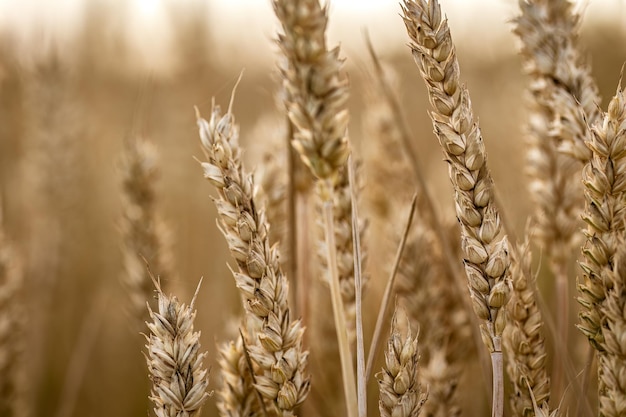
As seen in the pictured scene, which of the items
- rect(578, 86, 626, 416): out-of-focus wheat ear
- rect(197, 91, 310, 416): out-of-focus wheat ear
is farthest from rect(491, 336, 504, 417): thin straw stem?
rect(197, 91, 310, 416): out-of-focus wheat ear

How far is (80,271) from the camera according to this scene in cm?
307

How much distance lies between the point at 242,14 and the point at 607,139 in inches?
129

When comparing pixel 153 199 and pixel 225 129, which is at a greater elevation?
pixel 153 199

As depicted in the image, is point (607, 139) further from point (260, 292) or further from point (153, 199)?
point (153, 199)

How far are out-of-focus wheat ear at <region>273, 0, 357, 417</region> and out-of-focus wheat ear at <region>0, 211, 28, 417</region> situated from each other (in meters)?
1.07

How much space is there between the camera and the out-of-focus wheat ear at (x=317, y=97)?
2.23 feet

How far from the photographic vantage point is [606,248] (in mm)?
741

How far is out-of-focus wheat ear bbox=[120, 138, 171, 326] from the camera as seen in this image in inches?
56.7

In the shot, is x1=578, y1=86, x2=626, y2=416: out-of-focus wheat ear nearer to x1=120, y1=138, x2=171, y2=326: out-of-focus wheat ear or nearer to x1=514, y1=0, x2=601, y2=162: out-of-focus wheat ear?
x1=514, y1=0, x2=601, y2=162: out-of-focus wheat ear

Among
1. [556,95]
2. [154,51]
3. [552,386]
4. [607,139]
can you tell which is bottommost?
[552,386]

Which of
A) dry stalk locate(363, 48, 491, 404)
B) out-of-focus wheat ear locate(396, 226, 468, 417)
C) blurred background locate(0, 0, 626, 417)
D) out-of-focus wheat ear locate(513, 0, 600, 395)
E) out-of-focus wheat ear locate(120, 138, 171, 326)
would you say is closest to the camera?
out-of-focus wheat ear locate(513, 0, 600, 395)

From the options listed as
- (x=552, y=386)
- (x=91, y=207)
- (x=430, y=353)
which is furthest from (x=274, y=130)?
(x=91, y=207)

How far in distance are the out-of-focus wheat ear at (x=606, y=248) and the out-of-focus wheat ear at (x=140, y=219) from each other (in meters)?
0.99

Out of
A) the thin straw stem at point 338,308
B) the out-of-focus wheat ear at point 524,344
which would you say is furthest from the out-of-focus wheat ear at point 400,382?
the out-of-focus wheat ear at point 524,344
